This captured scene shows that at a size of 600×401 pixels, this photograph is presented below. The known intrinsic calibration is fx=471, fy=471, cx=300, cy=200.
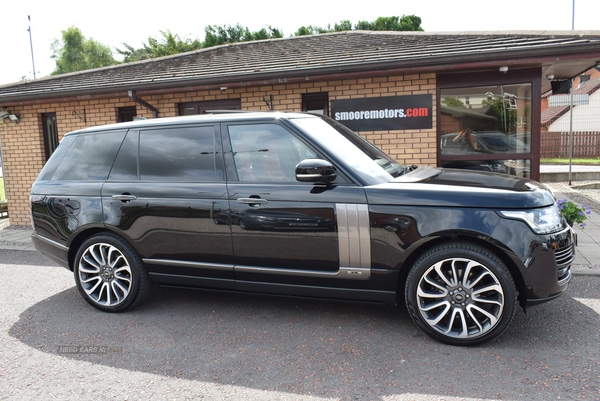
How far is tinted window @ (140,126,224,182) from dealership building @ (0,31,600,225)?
3.54 metres

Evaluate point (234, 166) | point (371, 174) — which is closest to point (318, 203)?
point (371, 174)

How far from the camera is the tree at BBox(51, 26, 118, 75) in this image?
60.2 metres

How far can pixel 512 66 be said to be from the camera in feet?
22.4

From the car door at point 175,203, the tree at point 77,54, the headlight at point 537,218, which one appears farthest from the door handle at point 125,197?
the tree at point 77,54

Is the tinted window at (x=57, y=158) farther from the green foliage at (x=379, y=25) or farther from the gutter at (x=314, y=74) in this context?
the green foliage at (x=379, y=25)

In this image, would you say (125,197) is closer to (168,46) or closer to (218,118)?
(218,118)

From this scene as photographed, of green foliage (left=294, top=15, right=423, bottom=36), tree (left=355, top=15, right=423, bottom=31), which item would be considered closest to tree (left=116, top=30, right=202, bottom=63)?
green foliage (left=294, top=15, right=423, bottom=36)

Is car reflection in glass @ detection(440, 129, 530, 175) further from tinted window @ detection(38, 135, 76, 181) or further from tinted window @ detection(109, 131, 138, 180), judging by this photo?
tinted window @ detection(38, 135, 76, 181)

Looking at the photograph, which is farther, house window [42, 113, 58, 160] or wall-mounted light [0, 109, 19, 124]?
house window [42, 113, 58, 160]

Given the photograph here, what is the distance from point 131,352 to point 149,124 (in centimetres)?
209

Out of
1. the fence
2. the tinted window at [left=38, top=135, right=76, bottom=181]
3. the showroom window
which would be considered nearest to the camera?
the tinted window at [left=38, top=135, right=76, bottom=181]

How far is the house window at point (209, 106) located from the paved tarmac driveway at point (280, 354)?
4.53m

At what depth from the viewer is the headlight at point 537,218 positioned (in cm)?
334

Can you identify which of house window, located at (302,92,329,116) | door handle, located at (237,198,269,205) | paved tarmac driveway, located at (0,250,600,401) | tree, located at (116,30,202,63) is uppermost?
tree, located at (116,30,202,63)
